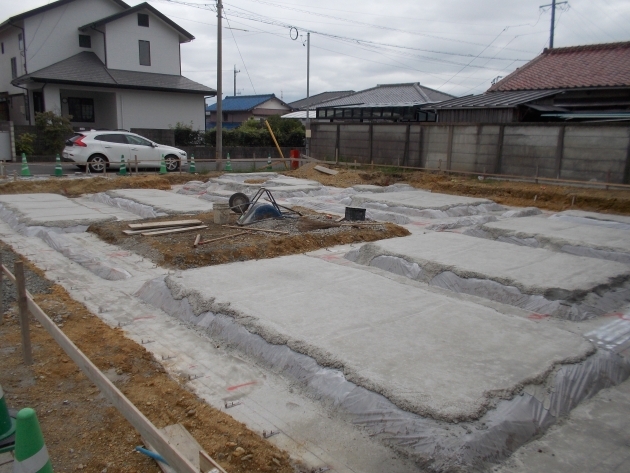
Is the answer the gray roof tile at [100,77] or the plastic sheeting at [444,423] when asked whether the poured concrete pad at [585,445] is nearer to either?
the plastic sheeting at [444,423]

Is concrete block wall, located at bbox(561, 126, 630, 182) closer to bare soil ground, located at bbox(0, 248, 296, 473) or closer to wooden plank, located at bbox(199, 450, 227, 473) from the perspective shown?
bare soil ground, located at bbox(0, 248, 296, 473)

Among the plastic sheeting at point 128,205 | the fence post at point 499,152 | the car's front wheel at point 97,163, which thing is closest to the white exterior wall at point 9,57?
the car's front wheel at point 97,163

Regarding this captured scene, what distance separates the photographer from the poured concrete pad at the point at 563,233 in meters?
8.05

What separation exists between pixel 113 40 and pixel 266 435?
26697mm

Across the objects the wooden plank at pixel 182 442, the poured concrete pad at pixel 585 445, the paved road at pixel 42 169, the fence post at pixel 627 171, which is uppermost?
the fence post at pixel 627 171

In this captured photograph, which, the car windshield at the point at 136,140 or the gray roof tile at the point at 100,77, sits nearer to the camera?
the car windshield at the point at 136,140

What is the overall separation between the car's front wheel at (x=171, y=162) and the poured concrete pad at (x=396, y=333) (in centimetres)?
1279

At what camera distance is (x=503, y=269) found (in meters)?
6.45

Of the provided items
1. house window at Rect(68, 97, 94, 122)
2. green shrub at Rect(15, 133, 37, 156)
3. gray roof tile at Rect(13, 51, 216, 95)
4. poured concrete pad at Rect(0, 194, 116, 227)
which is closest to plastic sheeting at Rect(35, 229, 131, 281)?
poured concrete pad at Rect(0, 194, 116, 227)

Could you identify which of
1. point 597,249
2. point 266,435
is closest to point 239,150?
point 597,249

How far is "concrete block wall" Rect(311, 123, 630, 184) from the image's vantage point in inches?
531

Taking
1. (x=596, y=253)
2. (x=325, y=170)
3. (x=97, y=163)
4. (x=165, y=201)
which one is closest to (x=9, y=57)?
(x=97, y=163)

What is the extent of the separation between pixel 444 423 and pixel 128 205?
383 inches

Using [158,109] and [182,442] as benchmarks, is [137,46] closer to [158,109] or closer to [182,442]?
[158,109]
